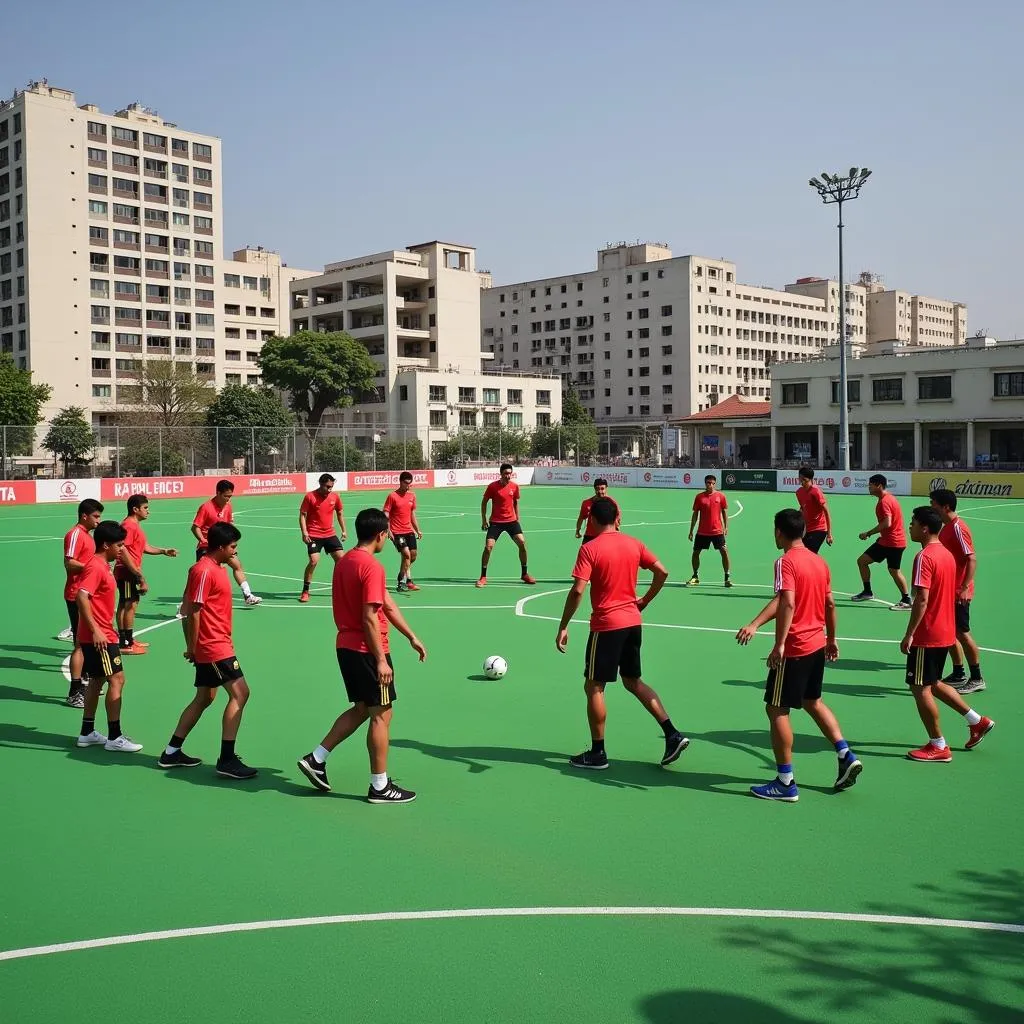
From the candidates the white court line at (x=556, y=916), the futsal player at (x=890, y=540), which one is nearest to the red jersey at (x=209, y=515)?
the futsal player at (x=890, y=540)

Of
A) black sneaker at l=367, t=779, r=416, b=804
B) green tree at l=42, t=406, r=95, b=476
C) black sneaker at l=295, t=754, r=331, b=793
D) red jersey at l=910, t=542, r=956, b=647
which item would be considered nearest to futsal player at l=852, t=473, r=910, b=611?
red jersey at l=910, t=542, r=956, b=647

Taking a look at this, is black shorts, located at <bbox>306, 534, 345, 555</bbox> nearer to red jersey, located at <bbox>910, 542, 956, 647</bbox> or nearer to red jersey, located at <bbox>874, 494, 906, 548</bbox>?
red jersey, located at <bbox>874, 494, 906, 548</bbox>

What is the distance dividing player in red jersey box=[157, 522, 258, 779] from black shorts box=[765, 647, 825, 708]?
396 cm

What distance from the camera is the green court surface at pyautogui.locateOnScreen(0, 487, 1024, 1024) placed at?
15.9 ft

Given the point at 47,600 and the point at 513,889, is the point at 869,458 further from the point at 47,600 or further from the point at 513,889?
the point at 513,889

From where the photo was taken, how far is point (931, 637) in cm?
820

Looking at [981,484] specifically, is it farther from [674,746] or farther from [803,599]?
[803,599]

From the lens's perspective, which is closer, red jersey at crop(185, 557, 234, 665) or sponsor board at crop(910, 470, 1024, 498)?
red jersey at crop(185, 557, 234, 665)

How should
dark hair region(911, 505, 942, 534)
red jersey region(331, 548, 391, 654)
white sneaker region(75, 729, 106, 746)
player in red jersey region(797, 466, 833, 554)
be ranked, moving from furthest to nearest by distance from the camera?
1. player in red jersey region(797, 466, 833, 554)
2. white sneaker region(75, 729, 106, 746)
3. dark hair region(911, 505, 942, 534)
4. red jersey region(331, 548, 391, 654)

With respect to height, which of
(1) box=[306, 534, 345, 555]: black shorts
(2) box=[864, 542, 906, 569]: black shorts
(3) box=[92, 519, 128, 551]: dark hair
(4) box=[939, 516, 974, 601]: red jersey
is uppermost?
(3) box=[92, 519, 128, 551]: dark hair

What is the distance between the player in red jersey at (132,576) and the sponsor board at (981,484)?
122 feet

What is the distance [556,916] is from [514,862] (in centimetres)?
76

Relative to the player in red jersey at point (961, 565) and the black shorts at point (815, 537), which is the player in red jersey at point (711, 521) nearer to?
the black shorts at point (815, 537)

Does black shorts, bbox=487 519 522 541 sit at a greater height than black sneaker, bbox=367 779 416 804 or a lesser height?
greater
